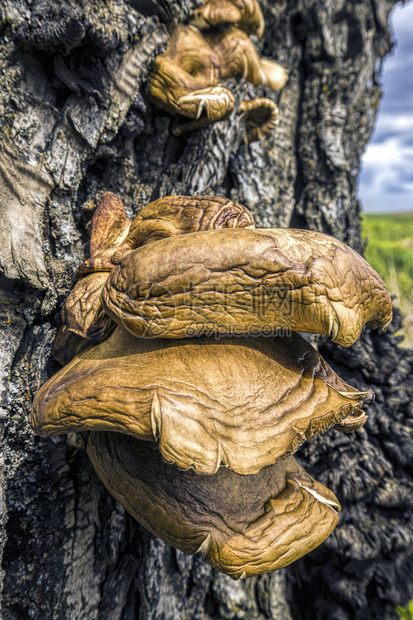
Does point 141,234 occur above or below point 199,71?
below

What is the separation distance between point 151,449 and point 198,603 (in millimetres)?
1505

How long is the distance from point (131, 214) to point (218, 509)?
4.77ft

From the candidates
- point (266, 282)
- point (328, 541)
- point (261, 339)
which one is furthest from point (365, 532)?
point (266, 282)

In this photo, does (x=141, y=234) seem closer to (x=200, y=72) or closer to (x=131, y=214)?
(x=131, y=214)

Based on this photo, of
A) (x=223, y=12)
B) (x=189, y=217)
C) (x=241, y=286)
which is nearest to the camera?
(x=241, y=286)

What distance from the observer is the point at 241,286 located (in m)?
0.99

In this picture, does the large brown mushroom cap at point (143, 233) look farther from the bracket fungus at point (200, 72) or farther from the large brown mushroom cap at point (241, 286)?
the bracket fungus at point (200, 72)

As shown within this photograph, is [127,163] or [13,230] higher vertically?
[127,163]

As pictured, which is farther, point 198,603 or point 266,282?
point 198,603

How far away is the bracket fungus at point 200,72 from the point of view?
177 centimetres

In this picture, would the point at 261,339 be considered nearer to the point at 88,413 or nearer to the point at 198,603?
the point at 88,413

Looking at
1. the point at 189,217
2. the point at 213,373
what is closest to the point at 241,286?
the point at 213,373

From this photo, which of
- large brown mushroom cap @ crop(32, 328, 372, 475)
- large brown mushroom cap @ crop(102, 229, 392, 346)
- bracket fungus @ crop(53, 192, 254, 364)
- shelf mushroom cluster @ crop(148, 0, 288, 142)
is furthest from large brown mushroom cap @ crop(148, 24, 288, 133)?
large brown mushroom cap @ crop(32, 328, 372, 475)

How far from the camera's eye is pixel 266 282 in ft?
3.24
